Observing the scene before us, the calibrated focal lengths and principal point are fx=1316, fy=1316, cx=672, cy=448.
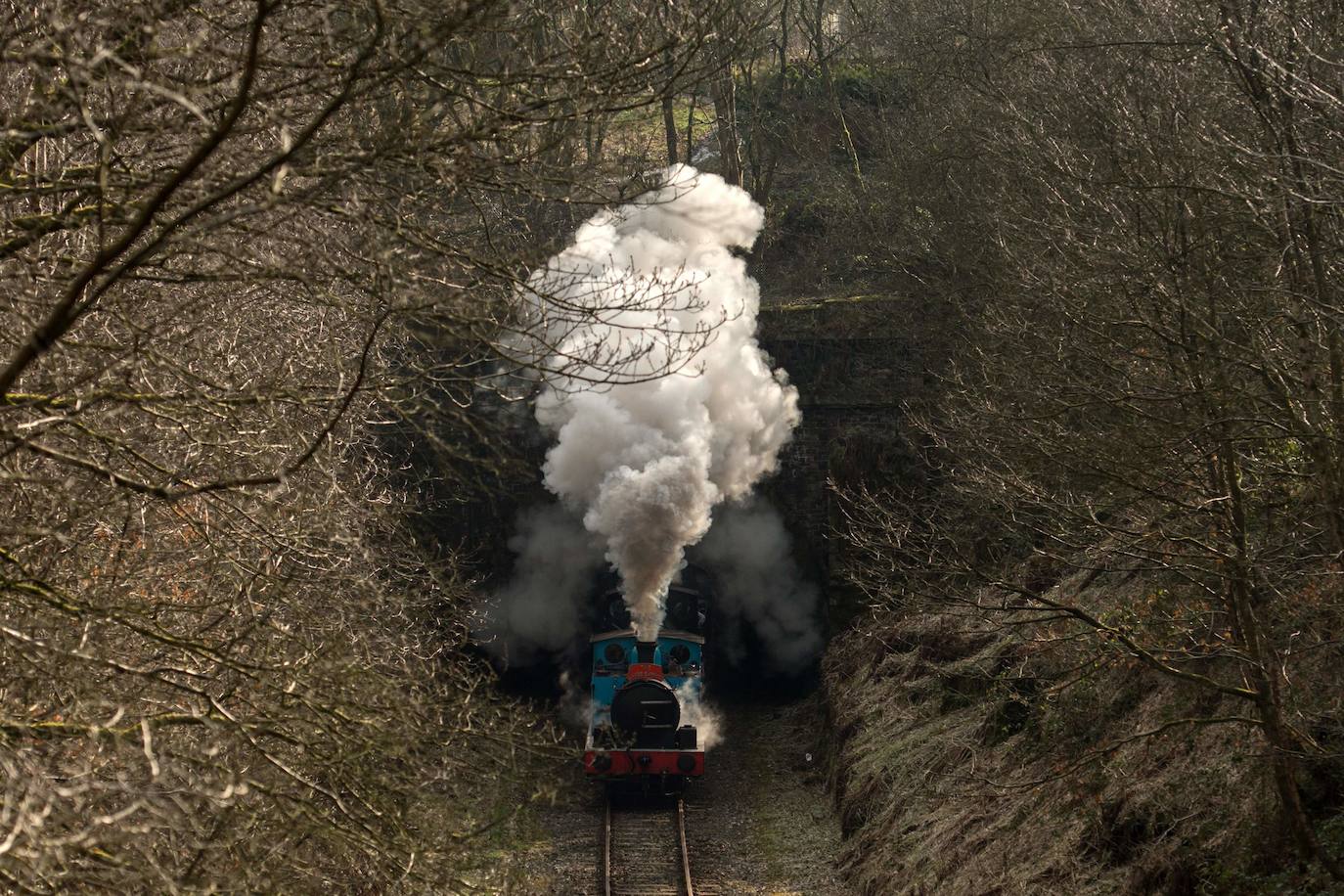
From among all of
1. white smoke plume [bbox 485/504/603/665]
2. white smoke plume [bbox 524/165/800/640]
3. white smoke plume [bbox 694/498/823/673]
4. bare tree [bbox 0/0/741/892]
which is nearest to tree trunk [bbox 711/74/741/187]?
white smoke plume [bbox 524/165/800/640]

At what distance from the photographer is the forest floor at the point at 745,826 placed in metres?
13.2

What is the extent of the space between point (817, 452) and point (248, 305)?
46.4ft

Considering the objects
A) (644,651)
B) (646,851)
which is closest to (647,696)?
(644,651)

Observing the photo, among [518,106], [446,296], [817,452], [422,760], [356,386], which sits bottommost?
[422,760]

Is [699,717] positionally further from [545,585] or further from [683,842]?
[683,842]

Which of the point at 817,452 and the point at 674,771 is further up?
the point at 817,452

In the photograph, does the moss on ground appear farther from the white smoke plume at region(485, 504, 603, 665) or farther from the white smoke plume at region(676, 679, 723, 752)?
the white smoke plume at region(485, 504, 603, 665)

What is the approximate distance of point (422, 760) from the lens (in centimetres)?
577

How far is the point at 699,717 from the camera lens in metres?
19.2

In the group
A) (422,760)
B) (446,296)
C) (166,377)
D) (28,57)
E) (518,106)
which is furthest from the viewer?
(166,377)

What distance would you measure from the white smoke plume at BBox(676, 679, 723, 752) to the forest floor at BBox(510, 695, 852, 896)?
181mm

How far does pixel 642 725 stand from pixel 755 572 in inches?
256

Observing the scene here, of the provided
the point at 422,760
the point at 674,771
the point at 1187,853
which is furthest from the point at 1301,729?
the point at 674,771

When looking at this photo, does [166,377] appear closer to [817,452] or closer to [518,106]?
[518,106]
